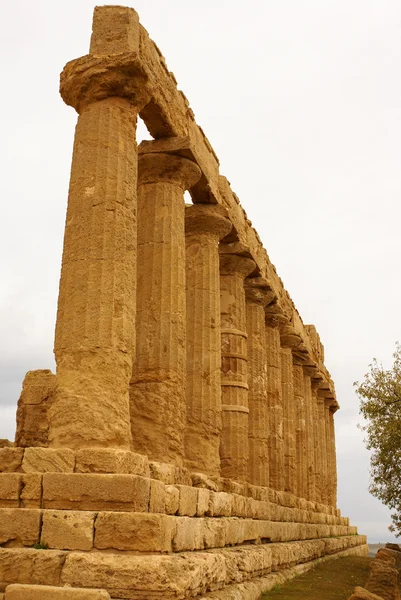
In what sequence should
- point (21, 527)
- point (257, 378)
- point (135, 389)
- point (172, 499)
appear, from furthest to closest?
point (257, 378)
point (135, 389)
point (172, 499)
point (21, 527)

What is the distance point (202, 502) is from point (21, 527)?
3.68m

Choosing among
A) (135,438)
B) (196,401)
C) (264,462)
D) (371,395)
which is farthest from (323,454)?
(135,438)

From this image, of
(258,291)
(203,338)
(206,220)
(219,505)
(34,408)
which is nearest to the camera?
(34,408)

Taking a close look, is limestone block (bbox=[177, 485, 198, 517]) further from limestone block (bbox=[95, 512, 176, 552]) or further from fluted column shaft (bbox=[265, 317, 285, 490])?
fluted column shaft (bbox=[265, 317, 285, 490])

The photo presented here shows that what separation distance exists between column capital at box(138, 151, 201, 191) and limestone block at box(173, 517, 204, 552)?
5970mm

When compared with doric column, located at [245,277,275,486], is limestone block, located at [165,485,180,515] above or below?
below

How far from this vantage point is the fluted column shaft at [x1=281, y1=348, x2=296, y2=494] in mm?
22469

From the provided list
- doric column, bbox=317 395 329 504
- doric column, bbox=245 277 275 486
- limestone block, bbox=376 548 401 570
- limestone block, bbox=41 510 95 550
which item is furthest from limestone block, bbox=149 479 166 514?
doric column, bbox=317 395 329 504

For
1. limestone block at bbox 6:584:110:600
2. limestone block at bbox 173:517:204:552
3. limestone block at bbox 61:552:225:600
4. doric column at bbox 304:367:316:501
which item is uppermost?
doric column at bbox 304:367:316:501

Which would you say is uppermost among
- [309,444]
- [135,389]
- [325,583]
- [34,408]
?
[309,444]

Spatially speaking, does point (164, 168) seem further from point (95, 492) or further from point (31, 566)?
point (31, 566)

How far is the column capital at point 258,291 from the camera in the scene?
19266mm

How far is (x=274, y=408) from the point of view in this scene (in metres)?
21.1

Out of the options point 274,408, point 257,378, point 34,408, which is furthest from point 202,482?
point 274,408
